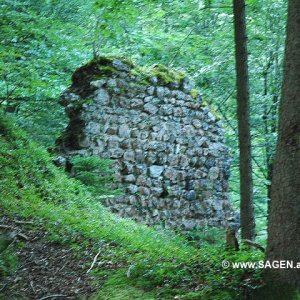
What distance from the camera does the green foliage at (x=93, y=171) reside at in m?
8.65

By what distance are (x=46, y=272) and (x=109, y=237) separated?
1309 mm

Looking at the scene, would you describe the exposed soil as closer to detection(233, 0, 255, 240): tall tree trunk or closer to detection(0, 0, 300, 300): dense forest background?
detection(0, 0, 300, 300): dense forest background

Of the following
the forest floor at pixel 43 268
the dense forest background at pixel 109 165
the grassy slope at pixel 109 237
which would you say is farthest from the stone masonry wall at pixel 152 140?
the forest floor at pixel 43 268

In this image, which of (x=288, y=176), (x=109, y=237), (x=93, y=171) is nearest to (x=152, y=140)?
(x=93, y=171)

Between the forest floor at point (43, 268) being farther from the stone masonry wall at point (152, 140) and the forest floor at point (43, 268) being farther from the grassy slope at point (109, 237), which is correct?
the stone masonry wall at point (152, 140)

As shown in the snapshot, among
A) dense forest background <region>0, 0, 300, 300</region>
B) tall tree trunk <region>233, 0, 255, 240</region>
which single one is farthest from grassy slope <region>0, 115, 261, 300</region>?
tall tree trunk <region>233, 0, 255, 240</region>

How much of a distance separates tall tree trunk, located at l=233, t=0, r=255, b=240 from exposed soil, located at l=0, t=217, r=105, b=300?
6.52 ft

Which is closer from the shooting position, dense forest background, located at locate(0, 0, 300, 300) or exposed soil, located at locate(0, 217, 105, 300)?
dense forest background, located at locate(0, 0, 300, 300)

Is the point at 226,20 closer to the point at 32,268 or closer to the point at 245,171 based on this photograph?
the point at 245,171

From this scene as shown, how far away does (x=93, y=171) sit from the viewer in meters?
8.86

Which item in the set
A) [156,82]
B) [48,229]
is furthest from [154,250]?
[156,82]

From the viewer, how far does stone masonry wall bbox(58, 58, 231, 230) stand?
30.5 feet

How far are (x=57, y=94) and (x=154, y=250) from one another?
217 inches

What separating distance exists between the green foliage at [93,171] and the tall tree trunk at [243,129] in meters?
Answer: 3.41
